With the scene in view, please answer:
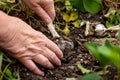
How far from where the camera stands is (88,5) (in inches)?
72.8

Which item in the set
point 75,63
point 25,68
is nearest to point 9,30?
point 25,68

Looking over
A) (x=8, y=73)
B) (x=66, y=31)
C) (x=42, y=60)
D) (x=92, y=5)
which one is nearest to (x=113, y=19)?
(x=92, y=5)

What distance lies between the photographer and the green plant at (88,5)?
184cm

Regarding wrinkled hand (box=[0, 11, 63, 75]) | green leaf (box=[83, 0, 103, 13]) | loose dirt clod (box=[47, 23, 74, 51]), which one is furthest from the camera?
green leaf (box=[83, 0, 103, 13])

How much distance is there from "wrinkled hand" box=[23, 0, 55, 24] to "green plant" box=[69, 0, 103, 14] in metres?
0.14

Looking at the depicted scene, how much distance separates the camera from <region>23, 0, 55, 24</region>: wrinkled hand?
1.74m

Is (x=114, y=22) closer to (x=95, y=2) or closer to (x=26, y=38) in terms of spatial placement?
(x=95, y=2)

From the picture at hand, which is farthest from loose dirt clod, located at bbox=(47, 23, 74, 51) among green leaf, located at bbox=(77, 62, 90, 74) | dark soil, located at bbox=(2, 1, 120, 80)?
green leaf, located at bbox=(77, 62, 90, 74)

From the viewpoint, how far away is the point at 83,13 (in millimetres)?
1950

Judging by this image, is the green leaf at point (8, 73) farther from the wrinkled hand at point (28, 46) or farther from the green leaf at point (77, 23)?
the green leaf at point (77, 23)

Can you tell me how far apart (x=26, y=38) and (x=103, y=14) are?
Answer: 508mm

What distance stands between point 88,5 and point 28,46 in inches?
16.2

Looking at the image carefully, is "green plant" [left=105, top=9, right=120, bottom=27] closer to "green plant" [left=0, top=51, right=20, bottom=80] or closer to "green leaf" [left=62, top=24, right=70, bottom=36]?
"green leaf" [left=62, top=24, right=70, bottom=36]

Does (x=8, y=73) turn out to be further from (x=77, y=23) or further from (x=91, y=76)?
(x=77, y=23)
